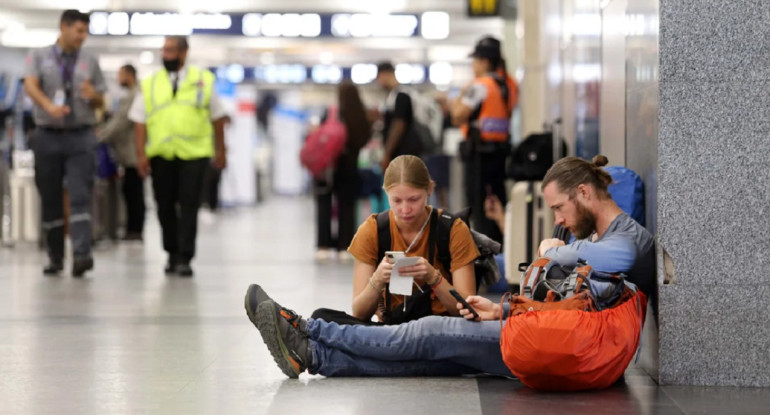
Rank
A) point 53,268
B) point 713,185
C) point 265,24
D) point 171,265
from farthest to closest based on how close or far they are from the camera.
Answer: point 265,24 < point 171,265 < point 53,268 < point 713,185

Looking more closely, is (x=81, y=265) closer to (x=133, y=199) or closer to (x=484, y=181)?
(x=484, y=181)

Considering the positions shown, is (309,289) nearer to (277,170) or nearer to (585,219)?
(585,219)

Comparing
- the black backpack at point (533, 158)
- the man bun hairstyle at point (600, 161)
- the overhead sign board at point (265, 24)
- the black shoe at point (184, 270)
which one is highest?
the overhead sign board at point (265, 24)

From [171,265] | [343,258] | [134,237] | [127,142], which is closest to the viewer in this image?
[171,265]

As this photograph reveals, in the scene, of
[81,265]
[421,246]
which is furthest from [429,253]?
[81,265]

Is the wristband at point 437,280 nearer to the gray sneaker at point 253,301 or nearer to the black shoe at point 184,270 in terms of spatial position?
the gray sneaker at point 253,301

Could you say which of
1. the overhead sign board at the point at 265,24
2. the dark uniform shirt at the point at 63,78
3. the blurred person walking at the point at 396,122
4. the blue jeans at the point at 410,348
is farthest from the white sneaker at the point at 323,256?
the overhead sign board at the point at 265,24

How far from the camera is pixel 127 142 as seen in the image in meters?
14.6

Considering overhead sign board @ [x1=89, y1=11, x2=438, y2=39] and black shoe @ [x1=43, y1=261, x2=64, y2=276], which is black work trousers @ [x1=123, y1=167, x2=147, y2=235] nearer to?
black shoe @ [x1=43, y1=261, x2=64, y2=276]

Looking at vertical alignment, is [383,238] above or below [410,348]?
above

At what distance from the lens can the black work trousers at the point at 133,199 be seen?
15.1 m

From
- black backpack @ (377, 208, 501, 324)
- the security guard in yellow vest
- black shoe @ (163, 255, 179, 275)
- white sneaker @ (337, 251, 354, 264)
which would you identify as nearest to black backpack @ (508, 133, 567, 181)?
the security guard in yellow vest

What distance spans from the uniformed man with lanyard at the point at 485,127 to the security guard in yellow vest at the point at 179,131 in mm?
2112

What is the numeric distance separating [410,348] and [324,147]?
7.75 m
